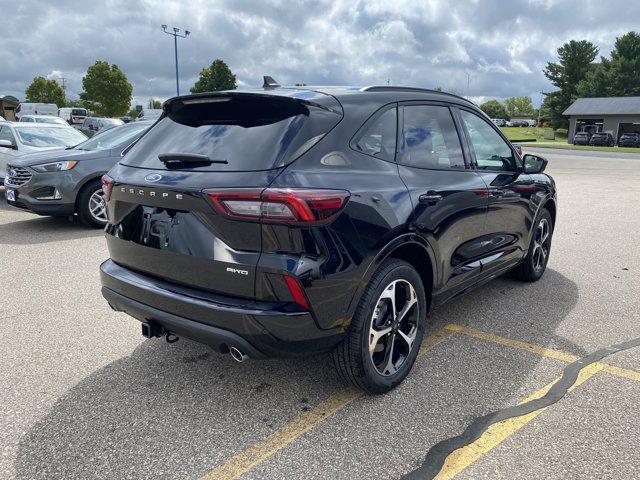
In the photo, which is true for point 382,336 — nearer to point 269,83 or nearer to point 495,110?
point 269,83

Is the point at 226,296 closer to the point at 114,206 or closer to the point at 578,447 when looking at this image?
the point at 114,206

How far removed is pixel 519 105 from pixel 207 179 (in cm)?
20801

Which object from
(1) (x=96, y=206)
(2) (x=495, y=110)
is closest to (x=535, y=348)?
(1) (x=96, y=206)

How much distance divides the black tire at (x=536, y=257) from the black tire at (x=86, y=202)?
596 cm

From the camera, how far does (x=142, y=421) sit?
9.26 ft

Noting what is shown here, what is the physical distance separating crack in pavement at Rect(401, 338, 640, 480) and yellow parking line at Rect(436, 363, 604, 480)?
0.02 metres

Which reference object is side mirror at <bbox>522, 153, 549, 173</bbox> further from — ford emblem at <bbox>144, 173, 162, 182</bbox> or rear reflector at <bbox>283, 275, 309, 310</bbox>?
ford emblem at <bbox>144, 173, 162, 182</bbox>

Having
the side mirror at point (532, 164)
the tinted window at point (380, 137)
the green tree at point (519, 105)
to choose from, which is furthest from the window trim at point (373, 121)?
the green tree at point (519, 105)

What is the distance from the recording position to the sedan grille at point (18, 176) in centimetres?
754

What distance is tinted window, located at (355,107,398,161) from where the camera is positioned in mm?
2957

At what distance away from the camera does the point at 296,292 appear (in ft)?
8.21

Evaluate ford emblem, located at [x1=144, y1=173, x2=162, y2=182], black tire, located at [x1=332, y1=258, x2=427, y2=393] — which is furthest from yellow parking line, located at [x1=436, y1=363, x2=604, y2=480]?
ford emblem, located at [x1=144, y1=173, x2=162, y2=182]

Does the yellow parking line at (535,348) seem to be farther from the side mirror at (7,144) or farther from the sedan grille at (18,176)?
the side mirror at (7,144)

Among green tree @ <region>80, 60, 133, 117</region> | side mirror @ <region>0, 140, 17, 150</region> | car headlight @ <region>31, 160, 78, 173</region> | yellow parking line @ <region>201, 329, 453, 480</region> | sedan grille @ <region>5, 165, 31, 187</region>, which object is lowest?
yellow parking line @ <region>201, 329, 453, 480</region>
